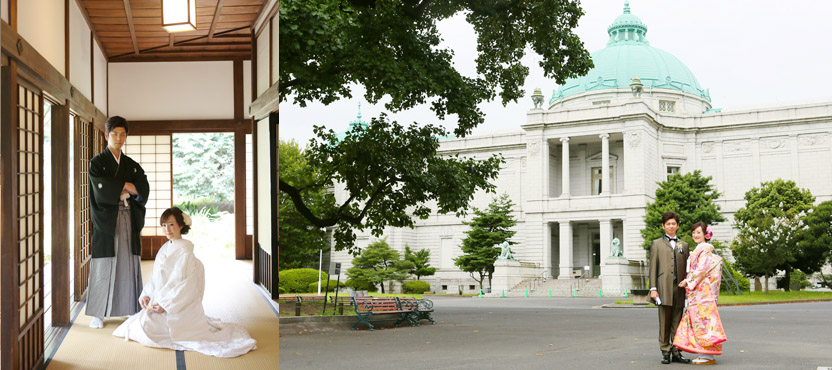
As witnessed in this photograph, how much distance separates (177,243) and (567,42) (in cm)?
477

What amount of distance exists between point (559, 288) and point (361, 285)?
199cm

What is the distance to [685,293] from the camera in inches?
230

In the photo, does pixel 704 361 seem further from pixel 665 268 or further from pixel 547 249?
pixel 547 249

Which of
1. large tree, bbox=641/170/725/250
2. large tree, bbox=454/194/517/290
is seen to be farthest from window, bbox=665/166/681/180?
large tree, bbox=454/194/517/290

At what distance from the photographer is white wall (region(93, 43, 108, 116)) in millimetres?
3414

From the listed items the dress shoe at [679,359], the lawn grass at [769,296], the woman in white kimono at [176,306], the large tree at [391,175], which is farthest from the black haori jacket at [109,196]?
the lawn grass at [769,296]

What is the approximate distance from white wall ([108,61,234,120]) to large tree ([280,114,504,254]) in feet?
10.7

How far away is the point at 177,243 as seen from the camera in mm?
3533

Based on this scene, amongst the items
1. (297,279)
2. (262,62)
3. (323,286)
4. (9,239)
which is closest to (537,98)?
(323,286)

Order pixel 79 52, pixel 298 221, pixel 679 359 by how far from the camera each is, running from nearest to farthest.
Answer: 1. pixel 79 52
2. pixel 298 221
3. pixel 679 359

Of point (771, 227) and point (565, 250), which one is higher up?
point (771, 227)

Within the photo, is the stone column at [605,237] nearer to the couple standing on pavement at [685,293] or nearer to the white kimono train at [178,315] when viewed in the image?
the couple standing on pavement at [685,293]

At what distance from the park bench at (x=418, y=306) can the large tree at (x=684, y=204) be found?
90.6 inches

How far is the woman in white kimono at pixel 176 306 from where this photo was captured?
138 inches
